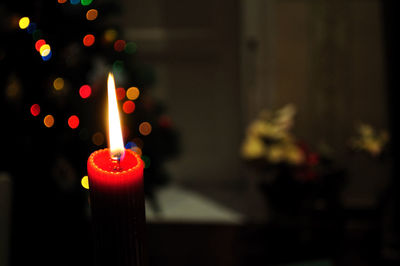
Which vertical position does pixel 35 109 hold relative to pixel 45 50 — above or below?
below

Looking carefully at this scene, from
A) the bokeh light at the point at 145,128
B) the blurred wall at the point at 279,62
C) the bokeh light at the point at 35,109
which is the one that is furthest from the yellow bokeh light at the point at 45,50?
the blurred wall at the point at 279,62

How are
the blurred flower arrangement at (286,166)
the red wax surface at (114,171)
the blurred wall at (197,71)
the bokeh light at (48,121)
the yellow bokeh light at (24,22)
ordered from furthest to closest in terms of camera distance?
the blurred wall at (197,71), the bokeh light at (48,121), the yellow bokeh light at (24,22), the blurred flower arrangement at (286,166), the red wax surface at (114,171)

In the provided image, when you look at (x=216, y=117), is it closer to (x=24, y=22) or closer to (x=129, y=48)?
(x=129, y=48)

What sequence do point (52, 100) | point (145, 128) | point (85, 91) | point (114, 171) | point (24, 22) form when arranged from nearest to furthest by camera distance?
point (114, 171) < point (24, 22) < point (52, 100) < point (85, 91) < point (145, 128)

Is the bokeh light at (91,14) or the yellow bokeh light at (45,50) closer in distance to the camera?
the yellow bokeh light at (45,50)

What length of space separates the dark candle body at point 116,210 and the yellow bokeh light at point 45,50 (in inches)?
73.0

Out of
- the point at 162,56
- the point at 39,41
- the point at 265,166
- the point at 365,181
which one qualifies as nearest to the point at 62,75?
the point at 39,41

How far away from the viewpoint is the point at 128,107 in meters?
2.29

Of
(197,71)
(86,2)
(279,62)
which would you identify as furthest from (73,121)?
(197,71)

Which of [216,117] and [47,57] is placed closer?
[47,57]

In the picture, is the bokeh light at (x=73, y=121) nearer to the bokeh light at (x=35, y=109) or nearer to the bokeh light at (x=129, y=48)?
the bokeh light at (x=35, y=109)

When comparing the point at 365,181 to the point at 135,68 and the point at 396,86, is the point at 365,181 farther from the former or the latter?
the point at 135,68

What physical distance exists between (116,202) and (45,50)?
1880mm

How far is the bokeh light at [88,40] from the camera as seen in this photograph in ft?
6.75
